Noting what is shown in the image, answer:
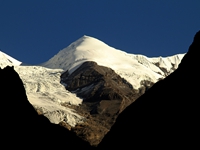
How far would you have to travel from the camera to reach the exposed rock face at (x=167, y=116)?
42.8 m

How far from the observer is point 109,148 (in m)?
52.3

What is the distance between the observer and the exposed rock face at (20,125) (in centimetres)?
4383

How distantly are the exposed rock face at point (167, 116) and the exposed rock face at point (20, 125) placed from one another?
480 cm

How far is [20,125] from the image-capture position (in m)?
45.7

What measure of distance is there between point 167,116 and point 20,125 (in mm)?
10667

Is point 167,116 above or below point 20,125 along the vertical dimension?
above

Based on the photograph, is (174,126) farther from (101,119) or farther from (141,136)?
(101,119)

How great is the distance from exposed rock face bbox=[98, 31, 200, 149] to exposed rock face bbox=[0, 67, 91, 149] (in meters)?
4.80

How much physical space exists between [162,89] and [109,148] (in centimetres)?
668

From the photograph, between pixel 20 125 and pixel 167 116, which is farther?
pixel 167 116

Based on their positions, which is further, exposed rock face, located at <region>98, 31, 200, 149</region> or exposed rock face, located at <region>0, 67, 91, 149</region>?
exposed rock face, located at <region>0, 67, 91, 149</region>

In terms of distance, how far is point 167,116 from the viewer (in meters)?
46.1

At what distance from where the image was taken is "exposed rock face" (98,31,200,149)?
4281 cm

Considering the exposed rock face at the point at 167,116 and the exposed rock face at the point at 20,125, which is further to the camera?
the exposed rock face at the point at 20,125
